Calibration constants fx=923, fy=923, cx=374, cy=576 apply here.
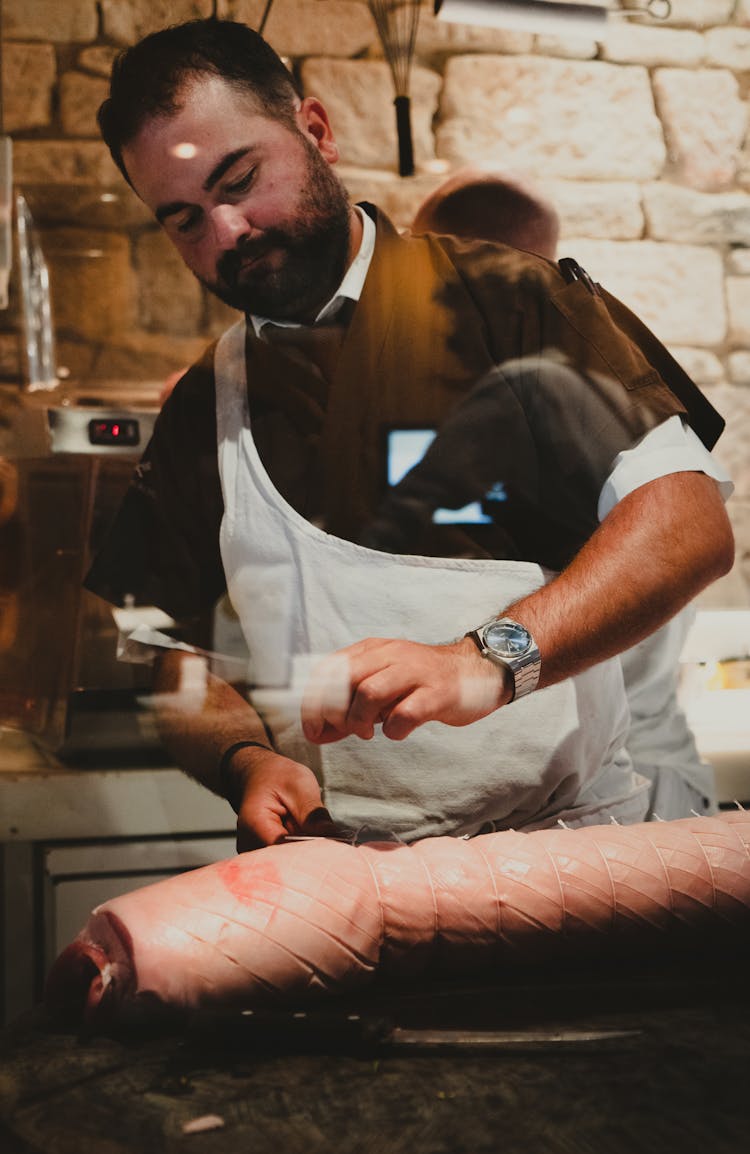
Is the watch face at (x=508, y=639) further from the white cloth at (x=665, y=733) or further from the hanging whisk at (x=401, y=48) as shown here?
the hanging whisk at (x=401, y=48)

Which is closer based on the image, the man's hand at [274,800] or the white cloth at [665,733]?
the man's hand at [274,800]

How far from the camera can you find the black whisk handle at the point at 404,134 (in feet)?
2.92

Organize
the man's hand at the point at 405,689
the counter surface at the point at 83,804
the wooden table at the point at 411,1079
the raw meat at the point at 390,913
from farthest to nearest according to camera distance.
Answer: the counter surface at the point at 83,804 → the man's hand at the point at 405,689 → the raw meat at the point at 390,913 → the wooden table at the point at 411,1079

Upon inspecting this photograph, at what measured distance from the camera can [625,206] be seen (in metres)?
0.96

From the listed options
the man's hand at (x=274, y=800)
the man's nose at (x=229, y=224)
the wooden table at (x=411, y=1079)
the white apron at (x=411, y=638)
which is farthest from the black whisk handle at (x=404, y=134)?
the wooden table at (x=411, y=1079)

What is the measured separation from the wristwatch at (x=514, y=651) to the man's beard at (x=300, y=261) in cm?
32

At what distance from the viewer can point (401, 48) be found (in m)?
0.90

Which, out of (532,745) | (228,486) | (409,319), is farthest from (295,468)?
(532,745)

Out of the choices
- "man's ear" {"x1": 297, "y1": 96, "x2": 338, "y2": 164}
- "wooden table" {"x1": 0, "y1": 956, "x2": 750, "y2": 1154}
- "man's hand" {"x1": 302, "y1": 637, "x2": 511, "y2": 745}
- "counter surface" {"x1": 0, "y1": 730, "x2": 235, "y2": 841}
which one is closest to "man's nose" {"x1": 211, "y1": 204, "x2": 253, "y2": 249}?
"man's ear" {"x1": 297, "y1": 96, "x2": 338, "y2": 164}

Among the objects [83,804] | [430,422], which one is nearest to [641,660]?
[430,422]

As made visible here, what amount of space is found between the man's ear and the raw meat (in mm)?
597

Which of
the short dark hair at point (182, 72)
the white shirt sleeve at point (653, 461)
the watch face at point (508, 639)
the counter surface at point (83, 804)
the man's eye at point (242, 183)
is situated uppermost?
the short dark hair at point (182, 72)

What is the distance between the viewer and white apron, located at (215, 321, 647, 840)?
780 millimetres

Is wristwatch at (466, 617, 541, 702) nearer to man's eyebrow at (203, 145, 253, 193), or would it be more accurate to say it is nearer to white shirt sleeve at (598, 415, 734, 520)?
white shirt sleeve at (598, 415, 734, 520)
